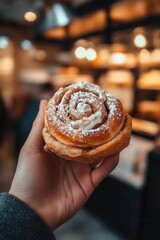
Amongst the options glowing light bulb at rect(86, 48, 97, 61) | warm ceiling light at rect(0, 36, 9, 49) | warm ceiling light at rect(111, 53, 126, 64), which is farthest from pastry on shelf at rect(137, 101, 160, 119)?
warm ceiling light at rect(0, 36, 9, 49)

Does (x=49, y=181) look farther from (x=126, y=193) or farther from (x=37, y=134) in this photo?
(x=126, y=193)

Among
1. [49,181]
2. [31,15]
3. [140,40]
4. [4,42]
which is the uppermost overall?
[31,15]

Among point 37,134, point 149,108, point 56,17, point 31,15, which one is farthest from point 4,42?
point 37,134

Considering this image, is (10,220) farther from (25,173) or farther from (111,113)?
(111,113)

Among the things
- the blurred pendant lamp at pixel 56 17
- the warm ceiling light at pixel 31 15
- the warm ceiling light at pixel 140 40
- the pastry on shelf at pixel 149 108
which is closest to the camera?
the warm ceiling light at pixel 140 40

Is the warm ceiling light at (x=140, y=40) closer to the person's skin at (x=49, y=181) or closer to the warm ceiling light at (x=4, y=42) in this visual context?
the person's skin at (x=49, y=181)

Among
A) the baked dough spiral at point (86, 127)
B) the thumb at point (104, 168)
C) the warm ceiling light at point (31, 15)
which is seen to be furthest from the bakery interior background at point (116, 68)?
the baked dough spiral at point (86, 127)

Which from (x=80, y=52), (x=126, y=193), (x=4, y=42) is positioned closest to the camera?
(x=126, y=193)
